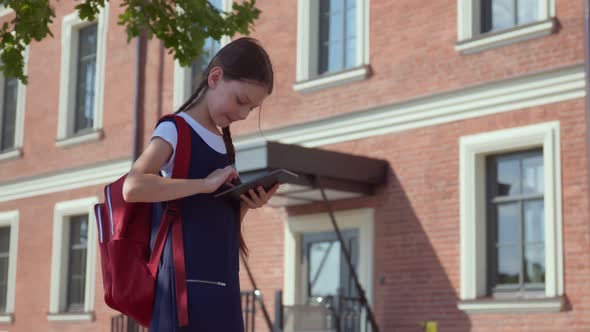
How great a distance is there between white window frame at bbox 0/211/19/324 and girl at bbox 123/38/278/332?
58.6 feet

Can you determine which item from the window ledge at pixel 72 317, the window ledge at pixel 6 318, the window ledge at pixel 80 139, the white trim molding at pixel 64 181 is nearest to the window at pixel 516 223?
the white trim molding at pixel 64 181

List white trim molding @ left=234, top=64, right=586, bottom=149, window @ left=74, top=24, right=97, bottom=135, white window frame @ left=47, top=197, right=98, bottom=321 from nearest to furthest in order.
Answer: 1. white trim molding @ left=234, top=64, right=586, bottom=149
2. white window frame @ left=47, top=197, right=98, bottom=321
3. window @ left=74, top=24, right=97, bottom=135

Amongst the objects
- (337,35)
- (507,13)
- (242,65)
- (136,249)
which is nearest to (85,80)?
(337,35)

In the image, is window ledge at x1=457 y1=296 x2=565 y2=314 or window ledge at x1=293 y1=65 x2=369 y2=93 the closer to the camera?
window ledge at x1=457 y1=296 x2=565 y2=314

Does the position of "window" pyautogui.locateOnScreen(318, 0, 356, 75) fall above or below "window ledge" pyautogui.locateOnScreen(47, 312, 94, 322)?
above

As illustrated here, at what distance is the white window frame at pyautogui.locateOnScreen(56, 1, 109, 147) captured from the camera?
18.9 meters

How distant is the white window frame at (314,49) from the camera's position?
14008 mm

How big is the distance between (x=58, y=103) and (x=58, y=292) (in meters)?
3.28

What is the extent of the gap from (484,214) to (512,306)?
1.11 meters

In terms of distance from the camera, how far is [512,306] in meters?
11.8

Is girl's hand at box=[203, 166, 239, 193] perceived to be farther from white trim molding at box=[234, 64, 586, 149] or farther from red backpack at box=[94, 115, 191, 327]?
white trim molding at box=[234, 64, 586, 149]

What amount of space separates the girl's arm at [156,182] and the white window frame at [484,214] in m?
8.79

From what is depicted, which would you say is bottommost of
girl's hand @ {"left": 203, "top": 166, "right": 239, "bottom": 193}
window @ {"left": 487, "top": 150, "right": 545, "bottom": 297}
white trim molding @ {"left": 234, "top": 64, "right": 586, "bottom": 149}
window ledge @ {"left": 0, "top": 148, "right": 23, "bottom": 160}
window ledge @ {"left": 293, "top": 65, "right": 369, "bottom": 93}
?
girl's hand @ {"left": 203, "top": 166, "right": 239, "bottom": 193}

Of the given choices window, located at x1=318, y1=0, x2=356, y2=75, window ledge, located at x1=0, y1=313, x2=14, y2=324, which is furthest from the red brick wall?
window ledge, located at x1=0, y1=313, x2=14, y2=324
